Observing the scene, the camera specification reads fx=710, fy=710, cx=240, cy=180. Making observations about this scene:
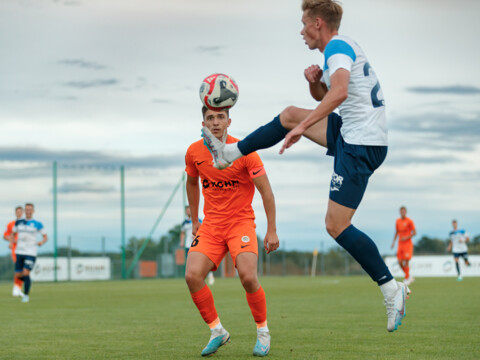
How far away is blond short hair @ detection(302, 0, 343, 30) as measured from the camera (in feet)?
18.0

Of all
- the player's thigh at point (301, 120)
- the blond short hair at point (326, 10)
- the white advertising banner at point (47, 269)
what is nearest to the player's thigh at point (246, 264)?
the player's thigh at point (301, 120)

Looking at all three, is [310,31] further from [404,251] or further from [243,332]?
[404,251]

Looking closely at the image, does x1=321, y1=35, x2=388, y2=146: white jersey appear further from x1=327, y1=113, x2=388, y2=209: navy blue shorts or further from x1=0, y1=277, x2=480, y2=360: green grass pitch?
x1=0, y1=277, x2=480, y2=360: green grass pitch

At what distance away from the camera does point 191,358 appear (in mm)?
6457

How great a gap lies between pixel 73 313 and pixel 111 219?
67.6 feet

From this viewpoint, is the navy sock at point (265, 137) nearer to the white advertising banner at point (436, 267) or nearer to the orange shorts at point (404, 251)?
the orange shorts at point (404, 251)

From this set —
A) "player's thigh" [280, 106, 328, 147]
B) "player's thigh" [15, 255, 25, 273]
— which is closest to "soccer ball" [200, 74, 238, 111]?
"player's thigh" [280, 106, 328, 147]

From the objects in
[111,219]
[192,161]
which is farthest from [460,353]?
[111,219]

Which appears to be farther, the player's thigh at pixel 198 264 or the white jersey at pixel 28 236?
the white jersey at pixel 28 236

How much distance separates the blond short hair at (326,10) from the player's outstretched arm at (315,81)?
367mm

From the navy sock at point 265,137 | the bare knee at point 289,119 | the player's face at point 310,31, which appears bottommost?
the navy sock at point 265,137

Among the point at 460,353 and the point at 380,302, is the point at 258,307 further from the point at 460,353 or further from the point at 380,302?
the point at 380,302

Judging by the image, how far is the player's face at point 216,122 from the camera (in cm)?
649

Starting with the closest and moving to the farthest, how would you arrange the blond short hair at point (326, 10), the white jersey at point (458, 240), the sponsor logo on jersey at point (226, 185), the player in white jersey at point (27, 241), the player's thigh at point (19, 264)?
the blond short hair at point (326, 10), the sponsor logo on jersey at point (226, 185), the player in white jersey at point (27, 241), the player's thigh at point (19, 264), the white jersey at point (458, 240)
